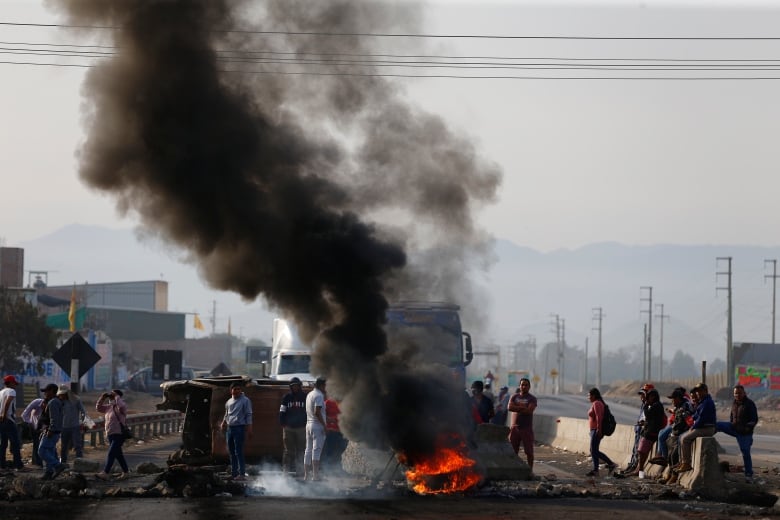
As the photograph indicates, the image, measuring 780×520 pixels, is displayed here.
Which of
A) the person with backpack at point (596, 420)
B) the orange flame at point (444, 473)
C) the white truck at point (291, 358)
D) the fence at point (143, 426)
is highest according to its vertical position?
the white truck at point (291, 358)

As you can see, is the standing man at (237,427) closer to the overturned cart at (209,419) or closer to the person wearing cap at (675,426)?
the overturned cart at (209,419)

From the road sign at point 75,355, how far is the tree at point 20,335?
37248mm

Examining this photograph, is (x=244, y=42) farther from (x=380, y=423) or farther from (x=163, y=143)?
(x=380, y=423)

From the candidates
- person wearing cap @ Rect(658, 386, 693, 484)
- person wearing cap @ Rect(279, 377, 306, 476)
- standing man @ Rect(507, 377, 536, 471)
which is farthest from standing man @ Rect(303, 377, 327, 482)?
person wearing cap @ Rect(658, 386, 693, 484)

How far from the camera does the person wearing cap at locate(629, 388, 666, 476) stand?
21.3m

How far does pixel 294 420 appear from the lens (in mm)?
20172

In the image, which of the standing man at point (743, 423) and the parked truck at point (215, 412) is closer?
the standing man at point (743, 423)

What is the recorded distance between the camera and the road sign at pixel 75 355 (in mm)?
25328

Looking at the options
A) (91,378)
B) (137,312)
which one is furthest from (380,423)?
(137,312)

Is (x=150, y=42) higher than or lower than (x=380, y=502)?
higher

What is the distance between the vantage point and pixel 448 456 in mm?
18172

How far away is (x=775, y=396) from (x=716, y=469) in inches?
2714

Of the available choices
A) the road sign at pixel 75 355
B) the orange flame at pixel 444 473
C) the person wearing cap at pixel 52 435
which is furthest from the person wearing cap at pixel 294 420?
the road sign at pixel 75 355

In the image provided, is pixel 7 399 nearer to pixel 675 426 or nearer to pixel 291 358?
pixel 291 358
